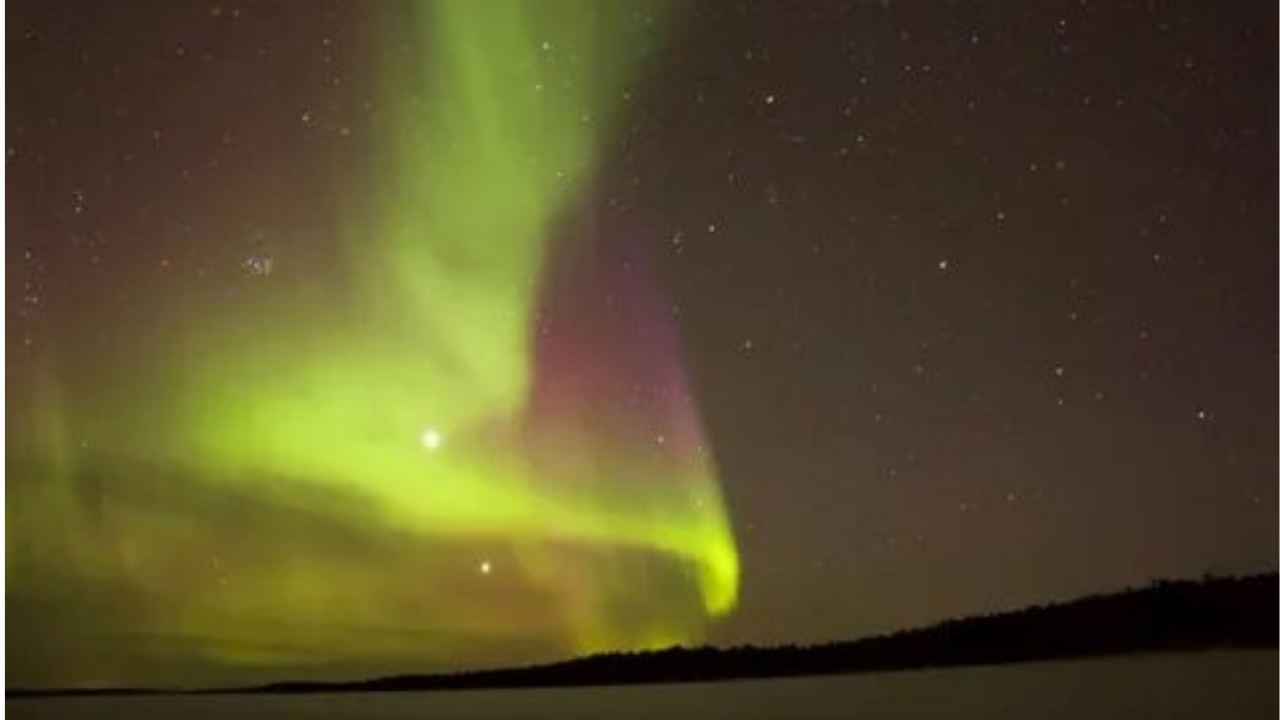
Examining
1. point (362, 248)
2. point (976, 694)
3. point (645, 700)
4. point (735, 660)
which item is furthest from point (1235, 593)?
point (362, 248)

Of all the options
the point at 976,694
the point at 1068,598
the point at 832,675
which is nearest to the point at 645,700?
the point at 832,675

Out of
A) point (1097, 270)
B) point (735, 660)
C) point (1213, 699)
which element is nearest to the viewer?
point (1213, 699)

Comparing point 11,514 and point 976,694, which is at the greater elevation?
point 11,514

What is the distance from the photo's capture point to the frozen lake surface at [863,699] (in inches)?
A: 108

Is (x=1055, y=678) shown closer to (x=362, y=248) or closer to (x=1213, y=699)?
(x=1213, y=699)

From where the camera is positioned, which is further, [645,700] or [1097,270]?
[645,700]

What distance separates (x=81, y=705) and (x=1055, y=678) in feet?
6.58

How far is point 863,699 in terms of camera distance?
298 cm

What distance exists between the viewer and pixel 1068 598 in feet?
9.91

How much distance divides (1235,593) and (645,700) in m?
1.20

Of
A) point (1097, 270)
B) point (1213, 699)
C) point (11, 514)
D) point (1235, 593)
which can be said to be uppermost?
point (1097, 270)

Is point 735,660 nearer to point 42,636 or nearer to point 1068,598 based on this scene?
point 1068,598

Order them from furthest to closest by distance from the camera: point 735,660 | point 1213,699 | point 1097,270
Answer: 1. point 735,660
2. point 1097,270
3. point 1213,699

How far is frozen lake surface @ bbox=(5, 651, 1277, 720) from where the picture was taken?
2.74 meters
